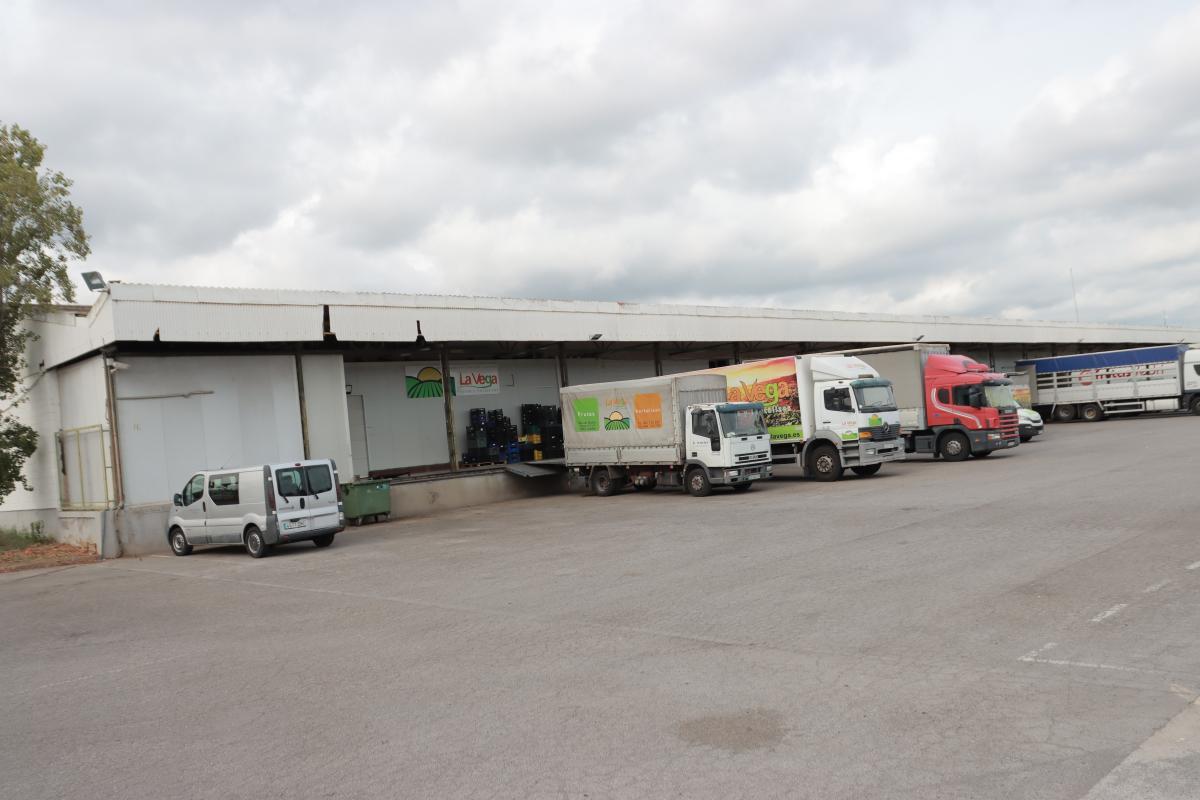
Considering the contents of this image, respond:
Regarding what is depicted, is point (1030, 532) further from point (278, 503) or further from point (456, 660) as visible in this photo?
point (278, 503)

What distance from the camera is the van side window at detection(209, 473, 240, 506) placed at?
17.7 m

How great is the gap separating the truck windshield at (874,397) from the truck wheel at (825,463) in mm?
1447

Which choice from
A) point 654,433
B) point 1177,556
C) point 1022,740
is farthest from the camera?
point 654,433

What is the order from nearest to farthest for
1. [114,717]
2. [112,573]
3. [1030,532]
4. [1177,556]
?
[114,717] < [1177,556] < [1030,532] < [112,573]

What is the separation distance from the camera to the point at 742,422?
2291 cm

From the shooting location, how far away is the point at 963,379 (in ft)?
88.6

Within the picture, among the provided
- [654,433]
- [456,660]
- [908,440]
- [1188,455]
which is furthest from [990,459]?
[456,660]

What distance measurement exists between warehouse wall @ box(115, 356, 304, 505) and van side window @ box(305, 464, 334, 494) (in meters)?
5.43

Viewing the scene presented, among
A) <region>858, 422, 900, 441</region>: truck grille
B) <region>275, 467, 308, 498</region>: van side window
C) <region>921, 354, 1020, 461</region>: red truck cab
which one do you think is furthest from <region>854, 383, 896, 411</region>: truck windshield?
<region>275, 467, 308, 498</region>: van side window

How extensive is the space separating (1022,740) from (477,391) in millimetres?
28662

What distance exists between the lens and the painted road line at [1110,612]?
762 cm

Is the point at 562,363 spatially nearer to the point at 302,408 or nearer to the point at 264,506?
the point at 302,408

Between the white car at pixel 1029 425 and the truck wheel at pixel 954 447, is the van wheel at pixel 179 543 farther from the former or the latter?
the white car at pixel 1029 425

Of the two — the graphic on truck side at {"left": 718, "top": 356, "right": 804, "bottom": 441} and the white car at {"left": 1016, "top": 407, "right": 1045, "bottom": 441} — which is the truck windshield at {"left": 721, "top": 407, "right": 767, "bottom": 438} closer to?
the graphic on truck side at {"left": 718, "top": 356, "right": 804, "bottom": 441}
